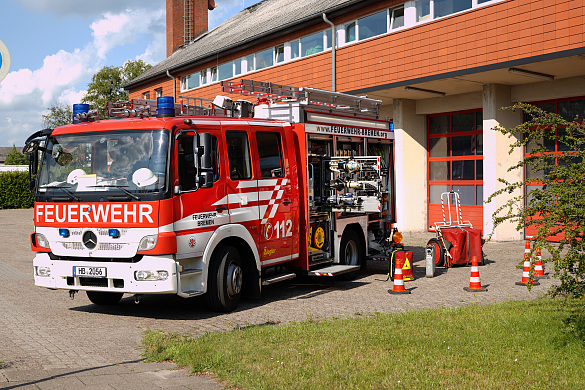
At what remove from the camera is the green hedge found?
141 feet

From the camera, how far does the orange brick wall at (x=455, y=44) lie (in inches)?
600

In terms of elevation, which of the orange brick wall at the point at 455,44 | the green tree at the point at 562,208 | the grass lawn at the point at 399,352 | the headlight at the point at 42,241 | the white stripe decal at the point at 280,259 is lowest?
the grass lawn at the point at 399,352

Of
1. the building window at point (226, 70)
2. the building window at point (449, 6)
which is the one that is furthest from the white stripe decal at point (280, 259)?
the building window at point (226, 70)

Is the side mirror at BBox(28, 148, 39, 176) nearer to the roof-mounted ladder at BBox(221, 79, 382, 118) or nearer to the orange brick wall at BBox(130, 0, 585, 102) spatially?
the roof-mounted ladder at BBox(221, 79, 382, 118)

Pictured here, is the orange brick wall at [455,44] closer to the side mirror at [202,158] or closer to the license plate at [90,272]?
the side mirror at [202,158]

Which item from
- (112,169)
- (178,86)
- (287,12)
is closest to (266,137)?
(112,169)

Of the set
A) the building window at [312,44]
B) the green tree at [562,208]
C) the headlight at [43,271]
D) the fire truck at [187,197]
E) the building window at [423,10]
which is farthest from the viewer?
the building window at [312,44]

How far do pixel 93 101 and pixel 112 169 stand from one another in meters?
63.1

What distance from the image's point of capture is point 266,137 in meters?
9.81

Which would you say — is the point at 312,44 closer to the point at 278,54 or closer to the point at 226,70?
the point at 278,54

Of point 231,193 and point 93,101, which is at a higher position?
point 93,101

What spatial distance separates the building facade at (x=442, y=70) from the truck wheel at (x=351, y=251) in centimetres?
704

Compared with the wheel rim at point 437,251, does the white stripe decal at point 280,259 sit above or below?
above

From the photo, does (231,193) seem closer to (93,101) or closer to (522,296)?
(522,296)
